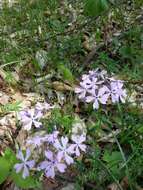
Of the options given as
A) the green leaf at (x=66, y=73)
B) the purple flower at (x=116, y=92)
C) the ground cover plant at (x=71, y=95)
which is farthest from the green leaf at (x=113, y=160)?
the green leaf at (x=66, y=73)

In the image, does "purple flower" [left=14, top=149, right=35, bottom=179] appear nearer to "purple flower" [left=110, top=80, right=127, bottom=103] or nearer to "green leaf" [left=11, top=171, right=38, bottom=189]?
"green leaf" [left=11, top=171, right=38, bottom=189]

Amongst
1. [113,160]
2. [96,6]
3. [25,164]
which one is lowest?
[113,160]

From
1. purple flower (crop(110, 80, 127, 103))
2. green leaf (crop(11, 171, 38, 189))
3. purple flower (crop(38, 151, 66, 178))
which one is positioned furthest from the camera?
purple flower (crop(110, 80, 127, 103))

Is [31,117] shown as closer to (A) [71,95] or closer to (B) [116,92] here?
(B) [116,92]

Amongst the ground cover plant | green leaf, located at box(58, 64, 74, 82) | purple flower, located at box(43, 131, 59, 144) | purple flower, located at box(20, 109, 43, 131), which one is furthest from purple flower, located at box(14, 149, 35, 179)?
green leaf, located at box(58, 64, 74, 82)

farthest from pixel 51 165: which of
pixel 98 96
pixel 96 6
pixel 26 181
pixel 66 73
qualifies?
pixel 96 6

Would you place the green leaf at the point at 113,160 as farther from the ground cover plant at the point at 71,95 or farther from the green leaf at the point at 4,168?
the green leaf at the point at 4,168

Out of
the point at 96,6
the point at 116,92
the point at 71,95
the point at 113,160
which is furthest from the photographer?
the point at 71,95

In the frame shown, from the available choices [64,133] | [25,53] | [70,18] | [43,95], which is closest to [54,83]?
[43,95]
